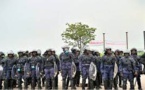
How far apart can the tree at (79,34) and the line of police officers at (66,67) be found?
31.4 meters

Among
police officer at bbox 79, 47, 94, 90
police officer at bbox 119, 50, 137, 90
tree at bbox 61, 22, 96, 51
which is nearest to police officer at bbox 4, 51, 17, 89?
police officer at bbox 79, 47, 94, 90

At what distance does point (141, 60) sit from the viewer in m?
15.1

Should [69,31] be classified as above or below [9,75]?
above

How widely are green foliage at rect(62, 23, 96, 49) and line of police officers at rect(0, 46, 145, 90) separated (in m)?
31.4

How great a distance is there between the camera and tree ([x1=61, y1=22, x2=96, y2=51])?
48.2 metres

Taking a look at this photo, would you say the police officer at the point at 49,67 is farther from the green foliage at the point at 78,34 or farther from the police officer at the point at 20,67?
the green foliage at the point at 78,34

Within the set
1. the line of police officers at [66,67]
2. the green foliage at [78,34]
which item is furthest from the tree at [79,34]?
the line of police officers at [66,67]

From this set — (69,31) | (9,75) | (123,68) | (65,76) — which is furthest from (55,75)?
(69,31)

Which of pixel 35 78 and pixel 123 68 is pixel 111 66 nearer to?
pixel 123 68

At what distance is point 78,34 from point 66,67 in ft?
111

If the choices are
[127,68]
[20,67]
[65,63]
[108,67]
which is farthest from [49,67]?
[127,68]

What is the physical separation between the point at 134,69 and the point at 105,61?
1.20 meters

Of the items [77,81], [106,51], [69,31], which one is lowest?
[77,81]

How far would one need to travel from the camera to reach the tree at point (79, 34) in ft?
158
